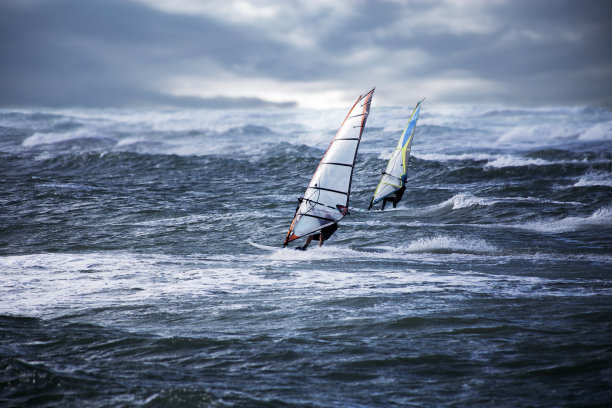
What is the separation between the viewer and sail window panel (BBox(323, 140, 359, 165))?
13.3 metres

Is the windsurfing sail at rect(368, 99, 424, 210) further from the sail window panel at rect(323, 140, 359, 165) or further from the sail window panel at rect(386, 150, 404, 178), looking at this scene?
the sail window panel at rect(323, 140, 359, 165)

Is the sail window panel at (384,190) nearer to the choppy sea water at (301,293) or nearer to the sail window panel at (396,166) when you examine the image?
the sail window panel at (396,166)

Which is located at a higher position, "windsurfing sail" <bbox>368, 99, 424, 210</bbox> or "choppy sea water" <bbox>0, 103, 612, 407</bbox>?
"windsurfing sail" <bbox>368, 99, 424, 210</bbox>

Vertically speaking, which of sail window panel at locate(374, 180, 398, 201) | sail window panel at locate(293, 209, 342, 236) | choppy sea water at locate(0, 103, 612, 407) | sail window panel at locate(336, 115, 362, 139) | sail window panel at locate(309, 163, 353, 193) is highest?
sail window panel at locate(336, 115, 362, 139)

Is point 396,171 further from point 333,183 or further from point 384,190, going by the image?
point 333,183

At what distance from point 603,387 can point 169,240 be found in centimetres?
1130

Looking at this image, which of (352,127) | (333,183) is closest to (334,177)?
(333,183)

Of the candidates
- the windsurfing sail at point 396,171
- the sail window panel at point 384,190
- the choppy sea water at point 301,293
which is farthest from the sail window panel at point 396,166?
the choppy sea water at point 301,293

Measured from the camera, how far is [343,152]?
1330cm

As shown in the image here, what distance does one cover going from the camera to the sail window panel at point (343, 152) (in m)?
13.3

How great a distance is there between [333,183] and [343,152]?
78 centimetres

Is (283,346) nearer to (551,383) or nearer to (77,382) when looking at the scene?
(77,382)

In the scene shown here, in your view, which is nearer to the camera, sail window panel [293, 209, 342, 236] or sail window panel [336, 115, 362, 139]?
sail window panel [336, 115, 362, 139]

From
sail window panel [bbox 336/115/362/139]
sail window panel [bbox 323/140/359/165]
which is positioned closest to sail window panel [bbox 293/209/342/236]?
sail window panel [bbox 323/140/359/165]
